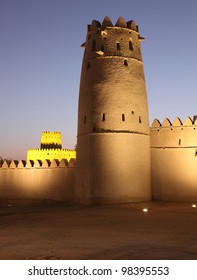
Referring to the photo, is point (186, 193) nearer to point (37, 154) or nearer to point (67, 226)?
point (67, 226)

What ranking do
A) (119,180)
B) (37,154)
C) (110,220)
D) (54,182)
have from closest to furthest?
1. (110,220)
2. (119,180)
3. (54,182)
4. (37,154)

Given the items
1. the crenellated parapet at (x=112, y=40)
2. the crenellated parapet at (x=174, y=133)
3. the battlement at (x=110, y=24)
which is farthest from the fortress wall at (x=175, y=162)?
the battlement at (x=110, y=24)

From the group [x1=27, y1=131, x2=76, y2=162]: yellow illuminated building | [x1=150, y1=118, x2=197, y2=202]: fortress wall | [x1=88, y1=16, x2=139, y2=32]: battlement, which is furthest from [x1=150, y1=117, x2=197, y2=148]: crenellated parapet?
[x1=27, y1=131, x2=76, y2=162]: yellow illuminated building

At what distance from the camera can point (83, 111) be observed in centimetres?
1714

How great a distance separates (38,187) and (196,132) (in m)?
9.47

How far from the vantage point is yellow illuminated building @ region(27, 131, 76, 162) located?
96.0 ft

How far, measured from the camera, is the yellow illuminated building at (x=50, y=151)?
29.2 m

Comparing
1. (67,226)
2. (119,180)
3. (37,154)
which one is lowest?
(67,226)

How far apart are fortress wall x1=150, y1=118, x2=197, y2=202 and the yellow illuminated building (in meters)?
12.9

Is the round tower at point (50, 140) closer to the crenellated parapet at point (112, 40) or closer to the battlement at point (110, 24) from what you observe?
the crenellated parapet at point (112, 40)

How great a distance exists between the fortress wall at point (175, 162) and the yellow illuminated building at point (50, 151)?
12.9 meters
